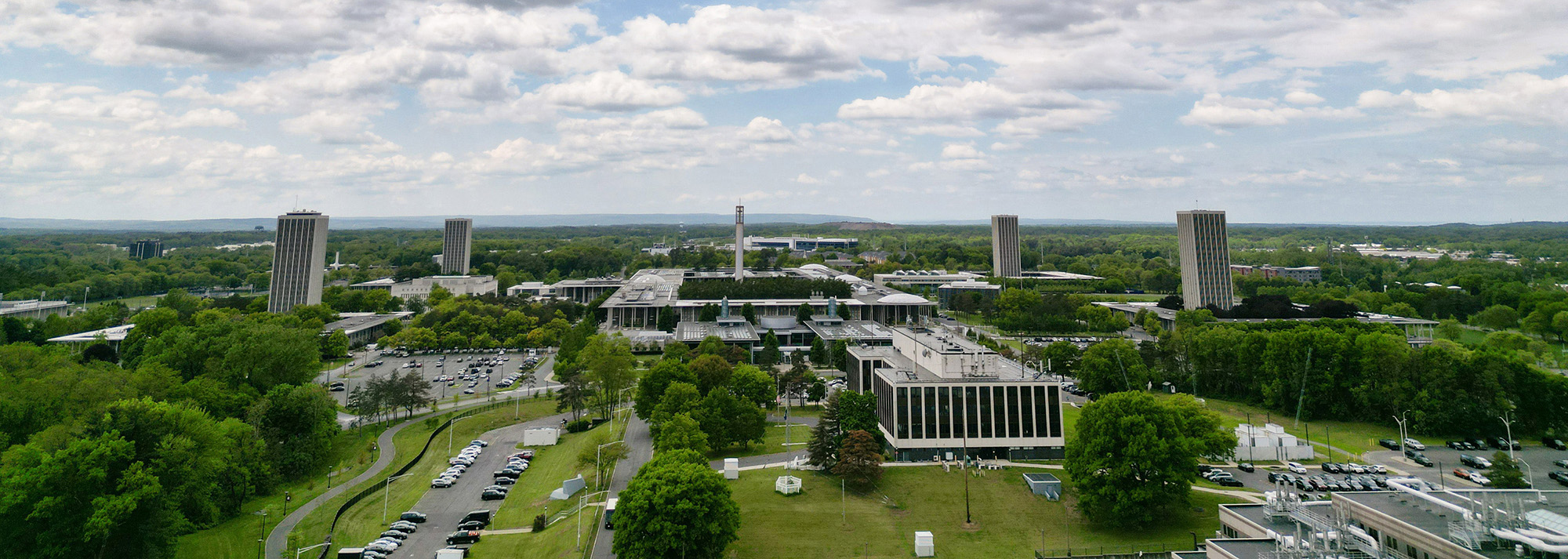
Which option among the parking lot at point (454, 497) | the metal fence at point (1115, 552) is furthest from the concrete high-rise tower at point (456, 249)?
the metal fence at point (1115, 552)

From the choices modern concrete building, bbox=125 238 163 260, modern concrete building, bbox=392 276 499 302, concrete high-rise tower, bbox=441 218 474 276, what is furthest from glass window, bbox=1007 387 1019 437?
modern concrete building, bbox=125 238 163 260

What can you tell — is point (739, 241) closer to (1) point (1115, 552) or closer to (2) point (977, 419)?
(2) point (977, 419)

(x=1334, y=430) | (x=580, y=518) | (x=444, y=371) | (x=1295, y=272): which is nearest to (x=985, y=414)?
(x=580, y=518)

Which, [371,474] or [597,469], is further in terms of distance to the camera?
[371,474]

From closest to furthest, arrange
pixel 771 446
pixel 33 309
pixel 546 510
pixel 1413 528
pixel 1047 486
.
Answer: pixel 1413 528 → pixel 546 510 → pixel 1047 486 → pixel 771 446 → pixel 33 309

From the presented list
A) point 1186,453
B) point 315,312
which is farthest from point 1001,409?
point 315,312
